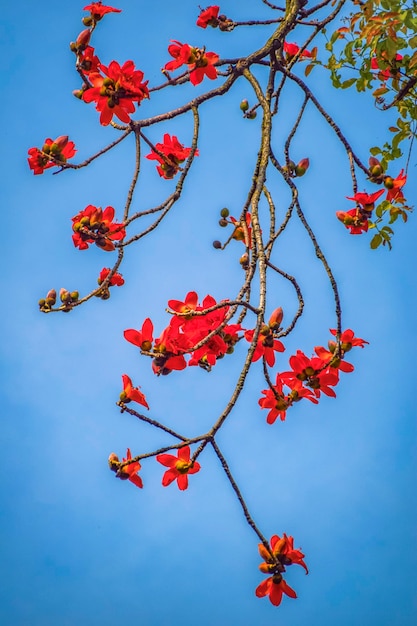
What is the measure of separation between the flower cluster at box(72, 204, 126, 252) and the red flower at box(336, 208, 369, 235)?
0.54m

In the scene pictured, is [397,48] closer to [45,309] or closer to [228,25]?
[228,25]

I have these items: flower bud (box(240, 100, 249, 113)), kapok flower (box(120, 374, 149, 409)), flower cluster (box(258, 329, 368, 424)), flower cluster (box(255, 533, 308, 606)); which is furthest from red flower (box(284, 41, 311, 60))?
flower cluster (box(255, 533, 308, 606))

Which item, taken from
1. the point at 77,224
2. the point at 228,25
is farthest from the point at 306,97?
the point at 77,224

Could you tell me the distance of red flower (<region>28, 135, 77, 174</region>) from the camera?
146 cm

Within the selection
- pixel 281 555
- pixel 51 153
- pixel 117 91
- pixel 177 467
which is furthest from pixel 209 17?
pixel 281 555

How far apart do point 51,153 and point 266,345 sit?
0.75 meters

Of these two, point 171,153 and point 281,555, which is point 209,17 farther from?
point 281,555

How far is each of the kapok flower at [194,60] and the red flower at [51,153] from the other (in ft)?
1.08

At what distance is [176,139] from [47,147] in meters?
Result: 0.31

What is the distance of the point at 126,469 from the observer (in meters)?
1.13

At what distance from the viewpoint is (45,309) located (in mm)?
1372

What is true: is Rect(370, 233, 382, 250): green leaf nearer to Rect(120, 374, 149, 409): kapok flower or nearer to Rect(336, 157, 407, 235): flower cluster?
Rect(336, 157, 407, 235): flower cluster

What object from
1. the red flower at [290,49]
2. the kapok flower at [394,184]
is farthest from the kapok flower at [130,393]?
the red flower at [290,49]

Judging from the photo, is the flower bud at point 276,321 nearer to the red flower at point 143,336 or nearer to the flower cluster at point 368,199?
the red flower at point 143,336
